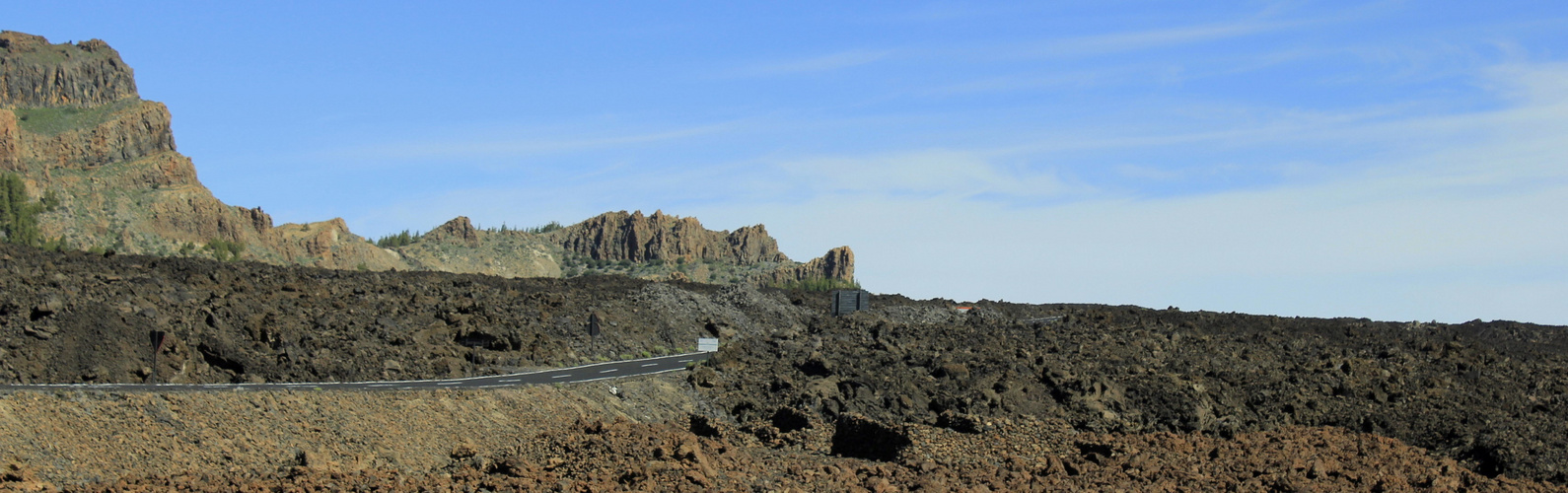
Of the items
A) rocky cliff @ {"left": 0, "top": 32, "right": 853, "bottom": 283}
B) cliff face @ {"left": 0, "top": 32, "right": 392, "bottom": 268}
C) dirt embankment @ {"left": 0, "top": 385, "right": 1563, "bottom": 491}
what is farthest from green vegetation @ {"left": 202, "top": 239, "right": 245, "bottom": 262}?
dirt embankment @ {"left": 0, "top": 385, "right": 1563, "bottom": 491}

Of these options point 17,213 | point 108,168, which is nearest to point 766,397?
point 17,213

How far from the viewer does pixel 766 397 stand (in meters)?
42.3

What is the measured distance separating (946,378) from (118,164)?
132 m

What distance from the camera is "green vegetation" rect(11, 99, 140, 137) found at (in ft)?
482

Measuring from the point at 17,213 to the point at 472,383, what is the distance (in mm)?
104748

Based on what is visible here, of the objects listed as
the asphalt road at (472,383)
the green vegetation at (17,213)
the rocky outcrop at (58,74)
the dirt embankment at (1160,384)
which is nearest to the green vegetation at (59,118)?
the rocky outcrop at (58,74)

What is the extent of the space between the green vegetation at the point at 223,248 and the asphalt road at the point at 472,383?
334 feet

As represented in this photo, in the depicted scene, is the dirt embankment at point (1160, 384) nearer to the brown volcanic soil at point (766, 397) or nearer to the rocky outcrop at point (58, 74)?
the brown volcanic soil at point (766, 397)

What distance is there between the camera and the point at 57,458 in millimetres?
26844

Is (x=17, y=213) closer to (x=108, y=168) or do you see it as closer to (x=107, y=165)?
(x=108, y=168)

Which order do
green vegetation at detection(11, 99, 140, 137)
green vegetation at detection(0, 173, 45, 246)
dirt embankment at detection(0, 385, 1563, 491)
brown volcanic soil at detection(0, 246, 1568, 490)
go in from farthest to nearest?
1. green vegetation at detection(11, 99, 140, 137)
2. green vegetation at detection(0, 173, 45, 246)
3. brown volcanic soil at detection(0, 246, 1568, 490)
4. dirt embankment at detection(0, 385, 1563, 491)

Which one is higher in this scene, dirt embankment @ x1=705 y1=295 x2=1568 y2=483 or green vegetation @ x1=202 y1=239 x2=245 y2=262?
green vegetation @ x1=202 y1=239 x2=245 y2=262

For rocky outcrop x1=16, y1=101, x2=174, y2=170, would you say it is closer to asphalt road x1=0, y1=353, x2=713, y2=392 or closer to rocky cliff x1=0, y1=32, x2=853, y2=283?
rocky cliff x1=0, y1=32, x2=853, y2=283

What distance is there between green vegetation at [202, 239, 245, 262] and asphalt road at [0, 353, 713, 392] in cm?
10167
